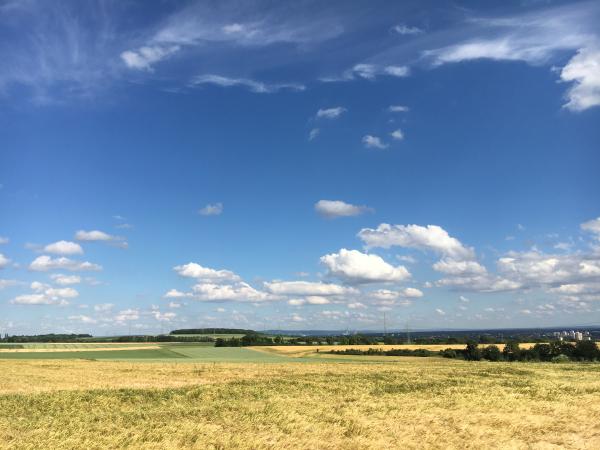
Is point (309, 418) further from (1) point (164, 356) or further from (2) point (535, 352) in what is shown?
(2) point (535, 352)

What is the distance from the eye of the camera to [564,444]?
13.5m

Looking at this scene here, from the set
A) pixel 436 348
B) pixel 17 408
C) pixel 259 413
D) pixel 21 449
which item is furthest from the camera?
pixel 436 348

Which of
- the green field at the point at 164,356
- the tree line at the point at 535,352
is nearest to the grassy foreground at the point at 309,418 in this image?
the green field at the point at 164,356

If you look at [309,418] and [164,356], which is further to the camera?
[164,356]

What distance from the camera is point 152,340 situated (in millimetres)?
156375

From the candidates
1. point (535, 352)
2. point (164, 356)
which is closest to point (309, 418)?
point (164, 356)

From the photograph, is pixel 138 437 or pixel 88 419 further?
pixel 88 419

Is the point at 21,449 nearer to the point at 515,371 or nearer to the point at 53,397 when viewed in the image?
the point at 53,397

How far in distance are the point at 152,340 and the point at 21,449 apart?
152363 millimetres

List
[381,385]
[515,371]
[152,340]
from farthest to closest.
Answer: [152,340] < [515,371] < [381,385]

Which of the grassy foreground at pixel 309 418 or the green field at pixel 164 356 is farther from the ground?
the grassy foreground at pixel 309 418

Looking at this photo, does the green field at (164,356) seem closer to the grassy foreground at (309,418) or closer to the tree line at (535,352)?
the tree line at (535,352)

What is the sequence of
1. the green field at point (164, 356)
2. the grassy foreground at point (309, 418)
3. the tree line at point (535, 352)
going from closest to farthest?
the grassy foreground at point (309, 418), the green field at point (164, 356), the tree line at point (535, 352)

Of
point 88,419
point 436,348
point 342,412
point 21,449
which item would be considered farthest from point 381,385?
point 436,348
